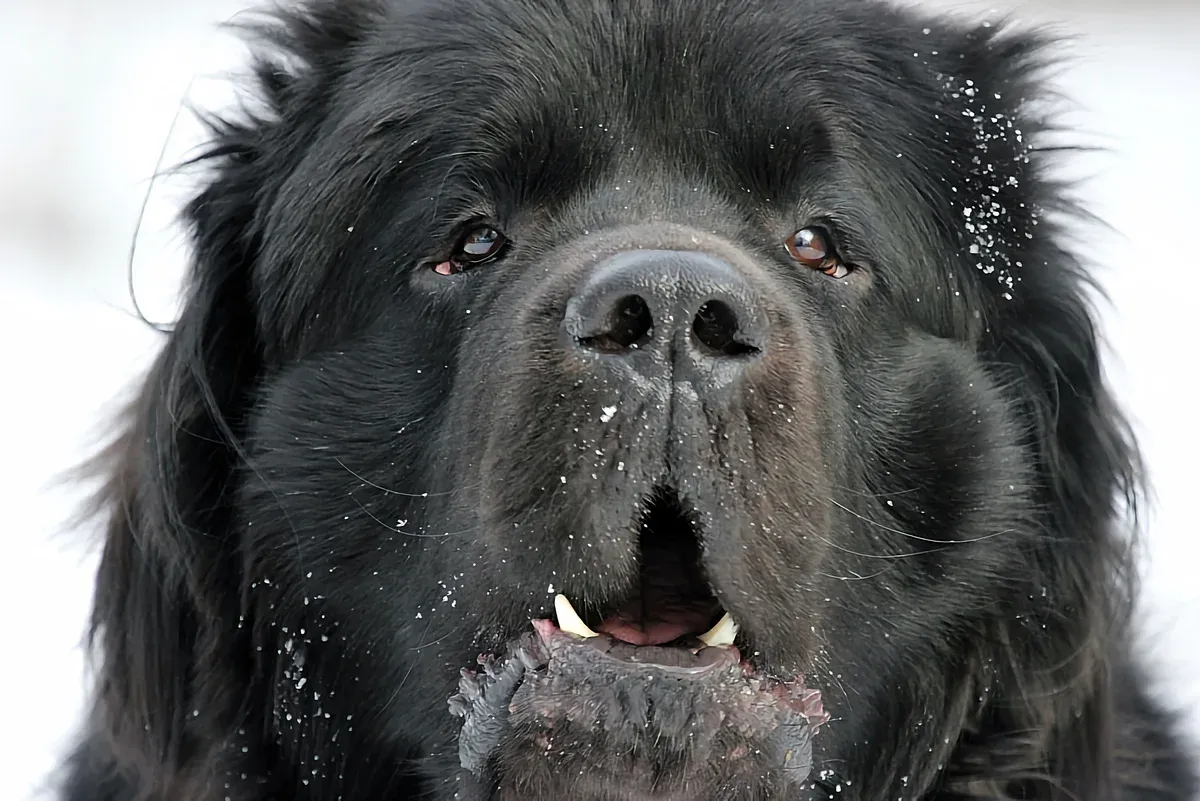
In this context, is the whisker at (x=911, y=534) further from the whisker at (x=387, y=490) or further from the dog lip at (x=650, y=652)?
the whisker at (x=387, y=490)

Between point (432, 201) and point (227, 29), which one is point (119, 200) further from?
point (432, 201)

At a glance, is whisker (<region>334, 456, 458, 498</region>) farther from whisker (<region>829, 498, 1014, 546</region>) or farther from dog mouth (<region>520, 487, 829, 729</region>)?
whisker (<region>829, 498, 1014, 546</region>)

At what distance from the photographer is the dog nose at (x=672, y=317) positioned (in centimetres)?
204

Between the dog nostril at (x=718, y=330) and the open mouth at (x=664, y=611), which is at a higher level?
the dog nostril at (x=718, y=330)

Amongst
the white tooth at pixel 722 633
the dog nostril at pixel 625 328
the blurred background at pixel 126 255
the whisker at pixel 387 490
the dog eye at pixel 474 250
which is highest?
the dog nostril at pixel 625 328

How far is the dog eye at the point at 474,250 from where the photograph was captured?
103 inches

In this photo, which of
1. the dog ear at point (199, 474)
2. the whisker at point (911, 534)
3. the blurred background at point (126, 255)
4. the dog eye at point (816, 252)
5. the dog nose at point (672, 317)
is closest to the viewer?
the dog nose at point (672, 317)

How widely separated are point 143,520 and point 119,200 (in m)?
6.21

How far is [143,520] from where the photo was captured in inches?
112

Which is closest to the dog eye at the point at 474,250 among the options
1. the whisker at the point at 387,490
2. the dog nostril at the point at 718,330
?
the whisker at the point at 387,490

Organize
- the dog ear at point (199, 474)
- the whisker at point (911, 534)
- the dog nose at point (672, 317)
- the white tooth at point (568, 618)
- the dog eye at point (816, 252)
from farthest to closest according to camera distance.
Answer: the dog ear at point (199, 474)
the dog eye at point (816, 252)
the whisker at point (911, 534)
the white tooth at point (568, 618)
the dog nose at point (672, 317)

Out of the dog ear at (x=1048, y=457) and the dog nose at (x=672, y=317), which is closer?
the dog nose at (x=672, y=317)

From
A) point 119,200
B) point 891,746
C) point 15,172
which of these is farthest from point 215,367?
point 15,172

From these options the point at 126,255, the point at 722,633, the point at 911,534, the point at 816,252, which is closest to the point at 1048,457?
the point at 911,534
